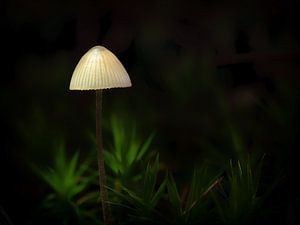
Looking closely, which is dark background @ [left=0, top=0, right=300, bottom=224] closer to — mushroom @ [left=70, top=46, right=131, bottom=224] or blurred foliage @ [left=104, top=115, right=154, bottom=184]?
blurred foliage @ [left=104, top=115, right=154, bottom=184]

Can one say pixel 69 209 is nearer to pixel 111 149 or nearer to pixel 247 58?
pixel 111 149

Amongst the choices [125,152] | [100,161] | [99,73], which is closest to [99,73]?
[99,73]

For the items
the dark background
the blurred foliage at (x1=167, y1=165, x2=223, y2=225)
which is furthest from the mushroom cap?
the dark background

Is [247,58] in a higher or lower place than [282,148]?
higher

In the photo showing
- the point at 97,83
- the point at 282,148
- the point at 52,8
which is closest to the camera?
the point at 97,83

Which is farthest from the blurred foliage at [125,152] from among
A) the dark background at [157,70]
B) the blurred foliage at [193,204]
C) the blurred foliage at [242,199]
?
the blurred foliage at [242,199]

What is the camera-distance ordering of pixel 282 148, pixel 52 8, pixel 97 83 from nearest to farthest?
pixel 97 83 → pixel 282 148 → pixel 52 8

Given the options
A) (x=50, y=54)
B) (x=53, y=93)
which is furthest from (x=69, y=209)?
(x=50, y=54)
